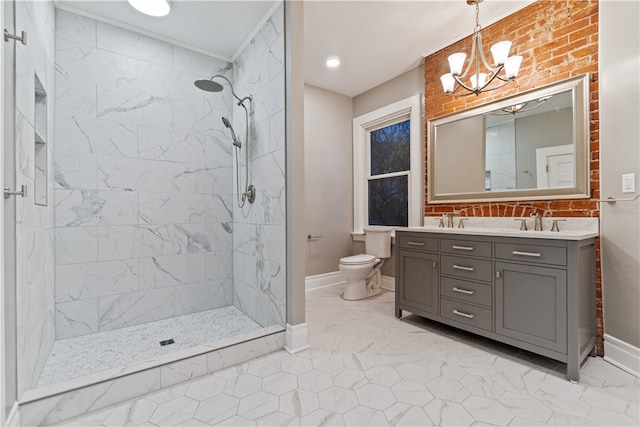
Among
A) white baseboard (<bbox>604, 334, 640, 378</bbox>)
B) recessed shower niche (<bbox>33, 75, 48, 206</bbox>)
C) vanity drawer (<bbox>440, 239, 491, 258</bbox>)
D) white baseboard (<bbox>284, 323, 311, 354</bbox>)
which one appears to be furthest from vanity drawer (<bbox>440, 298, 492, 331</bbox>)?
recessed shower niche (<bbox>33, 75, 48, 206</bbox>)

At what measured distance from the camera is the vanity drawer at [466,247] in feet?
6.75

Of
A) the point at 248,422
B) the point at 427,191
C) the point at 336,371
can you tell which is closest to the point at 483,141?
the point at 427,191

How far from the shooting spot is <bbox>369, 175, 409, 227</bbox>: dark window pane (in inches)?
140

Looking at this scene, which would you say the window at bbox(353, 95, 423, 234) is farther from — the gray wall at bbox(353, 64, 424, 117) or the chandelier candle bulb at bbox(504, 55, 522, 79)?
the chandelier candle bulb at bbox(504, 55, 522, 79)

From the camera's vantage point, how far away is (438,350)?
207 centimetres

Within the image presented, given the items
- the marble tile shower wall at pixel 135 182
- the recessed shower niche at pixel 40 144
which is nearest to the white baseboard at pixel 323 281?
the marble tile shower wall at pixel 135 182

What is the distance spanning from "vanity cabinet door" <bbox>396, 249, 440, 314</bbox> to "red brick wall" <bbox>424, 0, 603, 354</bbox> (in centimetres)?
68

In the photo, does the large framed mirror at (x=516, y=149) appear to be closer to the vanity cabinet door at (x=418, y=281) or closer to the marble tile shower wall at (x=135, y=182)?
the vanity cabinet door at (x=418, y=281)

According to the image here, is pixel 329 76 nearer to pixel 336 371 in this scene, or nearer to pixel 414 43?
pixel 414 43

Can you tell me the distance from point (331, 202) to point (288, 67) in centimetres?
200

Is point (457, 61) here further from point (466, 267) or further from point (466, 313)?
point (466, 313)

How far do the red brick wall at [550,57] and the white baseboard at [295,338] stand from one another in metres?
1.79

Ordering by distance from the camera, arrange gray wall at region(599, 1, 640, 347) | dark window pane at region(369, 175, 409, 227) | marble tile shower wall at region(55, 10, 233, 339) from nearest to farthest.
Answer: gray wall at region(599, 1, 640, 347) < marble tile shower wall at region(55, 10, 233, 339) < dark window pane at region(369, 175, 409, 227)

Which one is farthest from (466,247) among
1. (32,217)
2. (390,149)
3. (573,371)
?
(32,217)
